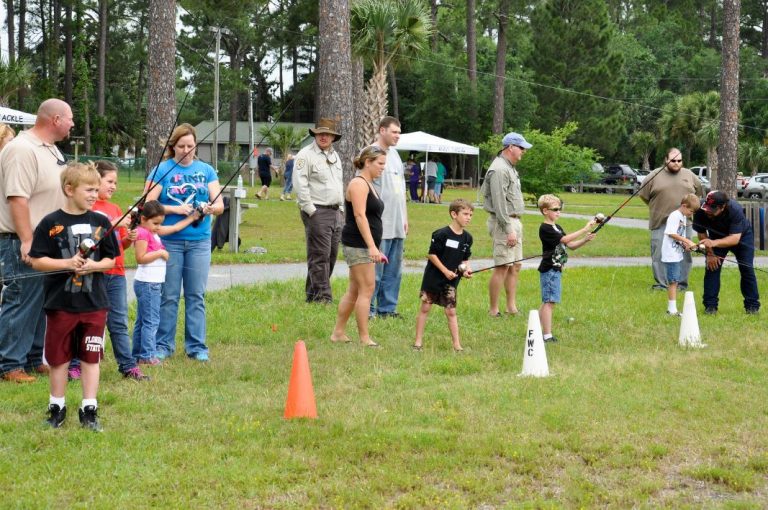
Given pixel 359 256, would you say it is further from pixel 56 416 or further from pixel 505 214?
pixel 56 416

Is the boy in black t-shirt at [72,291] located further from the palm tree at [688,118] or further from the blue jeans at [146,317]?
the palm tree at [688,118]

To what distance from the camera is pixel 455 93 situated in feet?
183

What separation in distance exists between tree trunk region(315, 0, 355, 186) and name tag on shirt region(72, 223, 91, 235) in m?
9.46

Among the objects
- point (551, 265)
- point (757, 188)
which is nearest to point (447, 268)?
point (551, 265)

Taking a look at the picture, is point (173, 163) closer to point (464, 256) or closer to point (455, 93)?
point (464, 256)

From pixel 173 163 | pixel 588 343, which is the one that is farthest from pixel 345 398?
pixel 588 343

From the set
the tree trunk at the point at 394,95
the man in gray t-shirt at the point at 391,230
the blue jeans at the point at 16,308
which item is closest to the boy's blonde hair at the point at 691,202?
the man in gray t-shirt at the point at 391,230

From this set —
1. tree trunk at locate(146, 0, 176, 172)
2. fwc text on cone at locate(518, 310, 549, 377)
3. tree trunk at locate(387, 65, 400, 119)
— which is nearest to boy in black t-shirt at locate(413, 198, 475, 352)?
fwc text on cone at locate(518, 310, 549, 377)

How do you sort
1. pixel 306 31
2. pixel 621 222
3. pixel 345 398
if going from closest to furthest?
1. pixel 345 398
2. pixel 621 222
3. pixel 306 31

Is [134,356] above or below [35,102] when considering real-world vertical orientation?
below

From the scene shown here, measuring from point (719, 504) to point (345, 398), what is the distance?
266 centimetres

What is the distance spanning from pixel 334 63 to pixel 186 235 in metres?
7.85

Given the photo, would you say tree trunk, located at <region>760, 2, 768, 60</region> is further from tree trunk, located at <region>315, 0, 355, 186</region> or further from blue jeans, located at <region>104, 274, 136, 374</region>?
blue jeans, located at <region>104, 274, 136, 374</region>

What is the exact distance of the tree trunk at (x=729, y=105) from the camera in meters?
19.1
